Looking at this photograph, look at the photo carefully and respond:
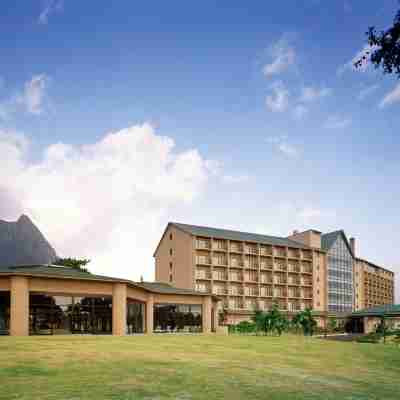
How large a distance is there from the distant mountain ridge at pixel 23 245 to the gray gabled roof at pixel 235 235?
24686 millimetres

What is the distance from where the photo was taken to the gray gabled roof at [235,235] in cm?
10108

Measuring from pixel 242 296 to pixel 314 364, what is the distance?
73.0m

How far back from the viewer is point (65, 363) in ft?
80.9

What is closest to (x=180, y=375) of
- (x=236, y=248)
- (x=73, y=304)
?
(x=73, y=304)

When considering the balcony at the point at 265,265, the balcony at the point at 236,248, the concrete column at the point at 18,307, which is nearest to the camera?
the concrete column at the point at 18,307

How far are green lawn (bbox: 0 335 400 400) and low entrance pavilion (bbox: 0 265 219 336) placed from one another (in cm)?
1296

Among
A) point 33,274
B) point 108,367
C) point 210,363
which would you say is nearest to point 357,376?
point 210,363

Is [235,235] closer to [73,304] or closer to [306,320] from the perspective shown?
[306,320]

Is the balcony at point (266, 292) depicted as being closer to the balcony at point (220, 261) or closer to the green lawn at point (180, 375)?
the balcony at point (220, 261)

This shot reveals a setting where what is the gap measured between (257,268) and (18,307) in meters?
66.0

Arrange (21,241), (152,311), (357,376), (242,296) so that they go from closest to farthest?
(357,376) → (152,311) → (21,241) → (242,296)

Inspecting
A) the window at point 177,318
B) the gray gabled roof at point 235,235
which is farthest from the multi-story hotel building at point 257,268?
the window at point 177,318

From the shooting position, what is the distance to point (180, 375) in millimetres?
21703

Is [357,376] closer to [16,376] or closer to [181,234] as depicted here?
[16,376]
